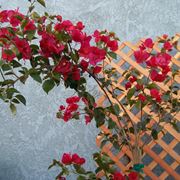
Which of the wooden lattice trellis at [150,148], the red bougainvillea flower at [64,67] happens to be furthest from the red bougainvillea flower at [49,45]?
the wooden lattice trellis at [150,148]

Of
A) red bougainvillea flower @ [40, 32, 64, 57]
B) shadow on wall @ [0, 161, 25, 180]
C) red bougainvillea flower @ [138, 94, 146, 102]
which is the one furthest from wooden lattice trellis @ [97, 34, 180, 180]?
red bougainvillea flower @ [40, 32, 64, 57]

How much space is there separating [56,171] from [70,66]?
1655 mm

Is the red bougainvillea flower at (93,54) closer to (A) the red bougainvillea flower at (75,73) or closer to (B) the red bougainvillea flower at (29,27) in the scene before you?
(A) the red bougainvillea flower at (75,73)

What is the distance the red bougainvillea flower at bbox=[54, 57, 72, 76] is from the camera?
134 cm

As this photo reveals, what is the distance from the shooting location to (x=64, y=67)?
135cm

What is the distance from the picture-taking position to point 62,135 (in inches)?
113

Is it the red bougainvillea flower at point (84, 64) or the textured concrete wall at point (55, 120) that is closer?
the red bougainvillea flower at point (84, 64)

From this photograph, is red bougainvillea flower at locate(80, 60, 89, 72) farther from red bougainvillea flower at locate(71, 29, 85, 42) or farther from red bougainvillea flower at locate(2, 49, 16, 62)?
red bougainvillea flower at locate(2, 49, 16, 62)

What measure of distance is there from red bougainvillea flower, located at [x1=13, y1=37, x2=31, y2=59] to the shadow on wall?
5.77 feet

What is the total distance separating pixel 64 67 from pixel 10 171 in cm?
179

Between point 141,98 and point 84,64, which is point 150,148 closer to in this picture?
point 141,98

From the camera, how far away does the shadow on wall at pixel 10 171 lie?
2879 mm

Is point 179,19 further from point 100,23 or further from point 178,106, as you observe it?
point 178,106

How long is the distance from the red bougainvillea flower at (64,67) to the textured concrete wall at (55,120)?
59.3 inches
